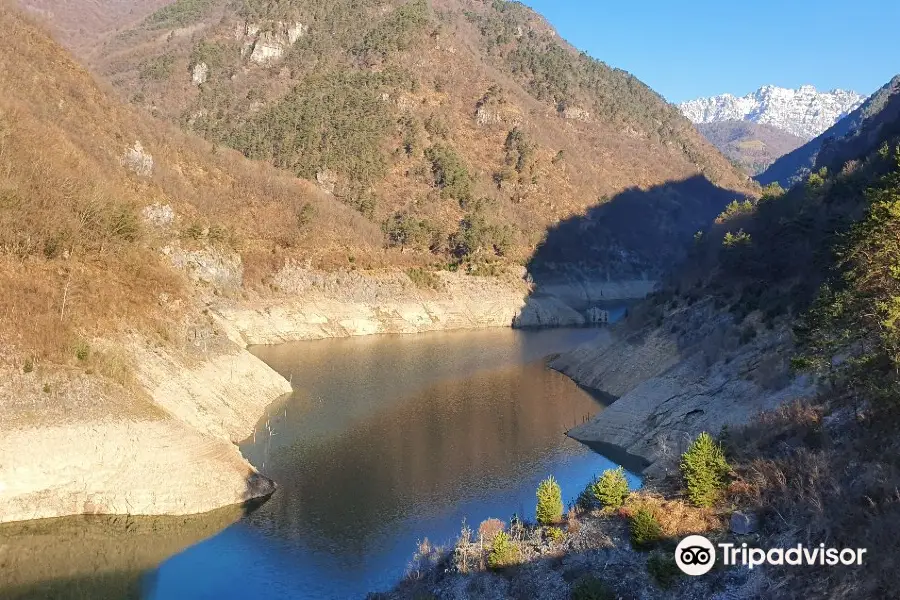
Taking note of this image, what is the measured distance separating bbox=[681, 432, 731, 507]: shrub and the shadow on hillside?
84.0m

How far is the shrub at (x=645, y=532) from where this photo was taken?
2025 centimetres

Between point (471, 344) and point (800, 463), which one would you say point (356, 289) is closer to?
point (471, 344)

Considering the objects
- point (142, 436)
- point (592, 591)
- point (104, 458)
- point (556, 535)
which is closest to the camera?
point (592, 591)

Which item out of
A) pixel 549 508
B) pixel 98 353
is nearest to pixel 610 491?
pixel 549 508

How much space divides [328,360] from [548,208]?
315 feet

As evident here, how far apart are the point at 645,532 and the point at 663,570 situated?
1734mm

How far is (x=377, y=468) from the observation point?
121 feet

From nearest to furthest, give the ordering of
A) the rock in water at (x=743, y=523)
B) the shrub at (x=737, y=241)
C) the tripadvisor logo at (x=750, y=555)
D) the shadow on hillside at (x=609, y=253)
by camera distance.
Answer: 1. the tripadvisor logo at (x=750, y=555)
2. the rock in water at (x=743, y=523)
3. the shrub at (x=737, y=241)
4. the shadow on hillside at (x=609, y=253)

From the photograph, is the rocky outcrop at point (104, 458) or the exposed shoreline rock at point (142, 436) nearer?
the rocky outcrop at point (104, 458)

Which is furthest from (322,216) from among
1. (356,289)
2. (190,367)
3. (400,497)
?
(400,497)

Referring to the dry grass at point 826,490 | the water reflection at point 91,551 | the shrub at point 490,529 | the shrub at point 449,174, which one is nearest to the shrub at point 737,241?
the dry grass at point 826,490

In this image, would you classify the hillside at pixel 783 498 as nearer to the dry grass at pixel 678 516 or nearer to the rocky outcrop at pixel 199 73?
the dry grass at pixel 678 516

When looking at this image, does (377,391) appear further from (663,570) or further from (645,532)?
(663,570)

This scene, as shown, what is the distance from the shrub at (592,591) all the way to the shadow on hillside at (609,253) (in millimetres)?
88272
